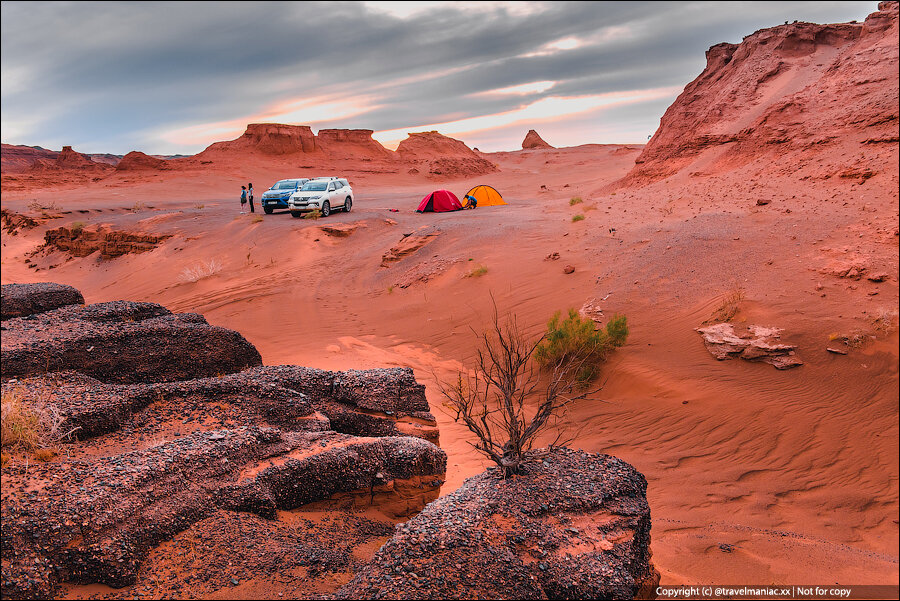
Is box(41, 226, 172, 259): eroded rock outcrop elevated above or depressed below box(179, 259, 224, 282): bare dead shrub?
above

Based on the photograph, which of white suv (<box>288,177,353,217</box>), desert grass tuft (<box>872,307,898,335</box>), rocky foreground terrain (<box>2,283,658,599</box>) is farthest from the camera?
white suv (<box>288,177,353,217</box>)

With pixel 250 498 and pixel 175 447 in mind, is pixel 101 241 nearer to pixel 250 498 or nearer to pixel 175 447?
pixel 175 447

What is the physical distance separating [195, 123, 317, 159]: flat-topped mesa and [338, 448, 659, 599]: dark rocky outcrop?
2586 inches

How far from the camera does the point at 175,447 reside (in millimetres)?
4711

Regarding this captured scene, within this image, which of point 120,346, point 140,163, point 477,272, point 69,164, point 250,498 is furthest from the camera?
point 69,164

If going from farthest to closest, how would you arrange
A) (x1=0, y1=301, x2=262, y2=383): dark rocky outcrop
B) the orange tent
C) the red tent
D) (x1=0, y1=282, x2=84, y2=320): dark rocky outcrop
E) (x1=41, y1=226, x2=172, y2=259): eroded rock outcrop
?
the orange tent
the red tent
(x1=41, y1=226, x2=172, y2=259): eroded rock outcrop
(x1=0, y1=282, x2=84, y2=320): dark rocky outcrop
(x1=0, y1=301, x2=262, y2=383): dark rocky outcrop

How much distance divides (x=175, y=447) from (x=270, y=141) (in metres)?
65.5

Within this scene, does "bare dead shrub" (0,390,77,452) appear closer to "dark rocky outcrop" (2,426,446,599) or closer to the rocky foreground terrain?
the rocky foreground terrain

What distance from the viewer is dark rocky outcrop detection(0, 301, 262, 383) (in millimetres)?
5918

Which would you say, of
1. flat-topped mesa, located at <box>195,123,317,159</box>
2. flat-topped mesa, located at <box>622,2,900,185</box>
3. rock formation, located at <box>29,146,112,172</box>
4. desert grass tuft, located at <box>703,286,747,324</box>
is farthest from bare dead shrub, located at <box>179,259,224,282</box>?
flat-topped mesa, located at <box>195,123,317,159</box>

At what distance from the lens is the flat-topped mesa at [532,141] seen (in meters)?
97.8

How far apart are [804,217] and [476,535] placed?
11.0m

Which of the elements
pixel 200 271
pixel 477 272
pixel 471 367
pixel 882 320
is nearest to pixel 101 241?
pixel 200 271

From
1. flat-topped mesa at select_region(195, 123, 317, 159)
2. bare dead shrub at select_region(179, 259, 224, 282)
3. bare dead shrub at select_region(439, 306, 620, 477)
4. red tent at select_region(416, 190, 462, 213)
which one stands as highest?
flat-topped mesa at select_region(195, 123, 317, 159)
